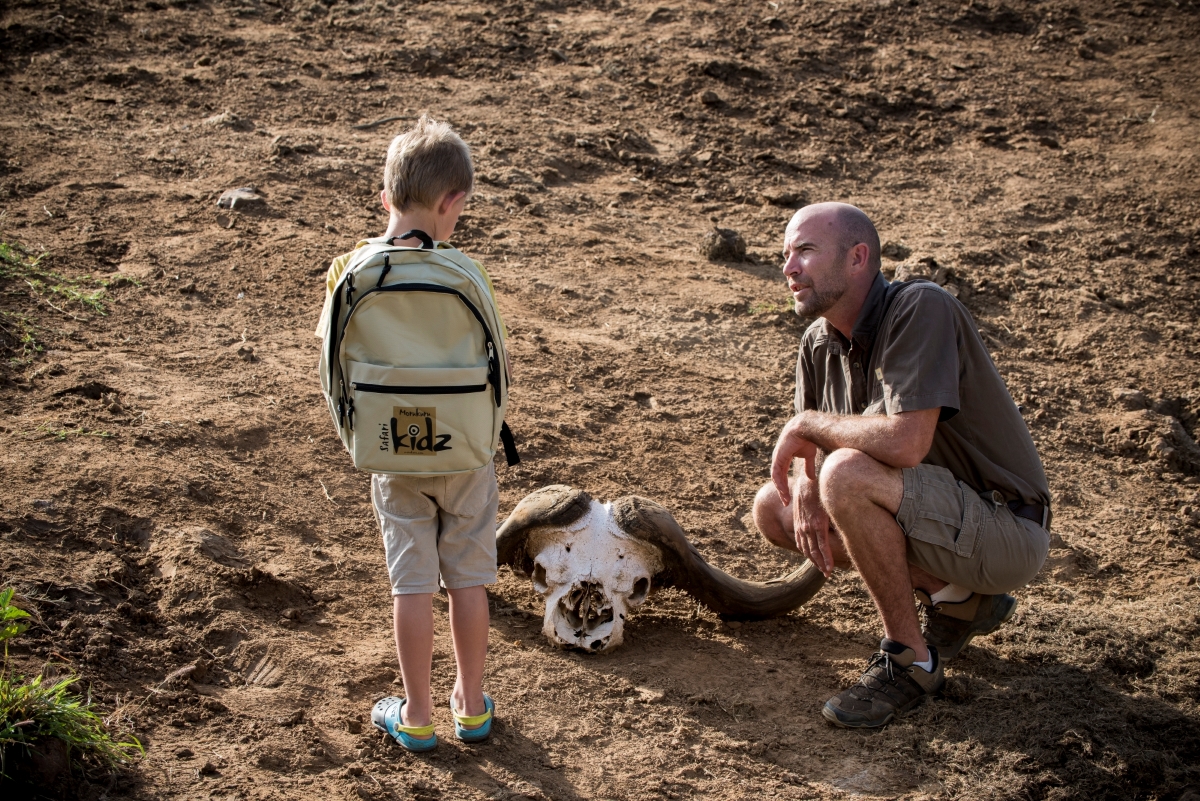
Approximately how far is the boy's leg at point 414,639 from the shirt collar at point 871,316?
5.32 feet

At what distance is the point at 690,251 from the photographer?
23.6 feet

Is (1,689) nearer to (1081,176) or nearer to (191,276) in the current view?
(191,276)

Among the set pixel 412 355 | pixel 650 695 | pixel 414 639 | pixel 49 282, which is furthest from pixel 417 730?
pixel 49 282

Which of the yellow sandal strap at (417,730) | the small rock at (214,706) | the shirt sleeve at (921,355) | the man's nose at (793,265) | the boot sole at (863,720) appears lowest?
the boot sole at (863,720)

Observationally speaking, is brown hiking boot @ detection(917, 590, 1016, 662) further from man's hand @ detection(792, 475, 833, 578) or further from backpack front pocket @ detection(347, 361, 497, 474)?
backpack front pocket @ detection(347, 361, 497, 474)

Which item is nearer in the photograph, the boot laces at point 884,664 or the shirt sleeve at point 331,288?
the shirt sleeve at point 331,288

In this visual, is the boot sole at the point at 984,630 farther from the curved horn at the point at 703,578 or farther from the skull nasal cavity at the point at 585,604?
the skull nasal cavity at the point at 585,604

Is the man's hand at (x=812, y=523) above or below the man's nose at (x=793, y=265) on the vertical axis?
below

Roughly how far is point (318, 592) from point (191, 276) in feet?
9.45

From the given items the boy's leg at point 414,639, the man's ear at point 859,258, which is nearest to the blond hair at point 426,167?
the boy's leg at point 414,639

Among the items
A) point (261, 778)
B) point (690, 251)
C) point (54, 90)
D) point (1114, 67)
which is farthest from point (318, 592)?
point (1114, 67)

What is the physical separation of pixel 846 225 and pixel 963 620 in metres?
1.43

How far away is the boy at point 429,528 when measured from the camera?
2.78 m

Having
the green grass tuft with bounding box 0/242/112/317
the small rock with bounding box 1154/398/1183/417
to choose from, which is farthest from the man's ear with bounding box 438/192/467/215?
the small rock with bounding box 1154/398/1183/417
